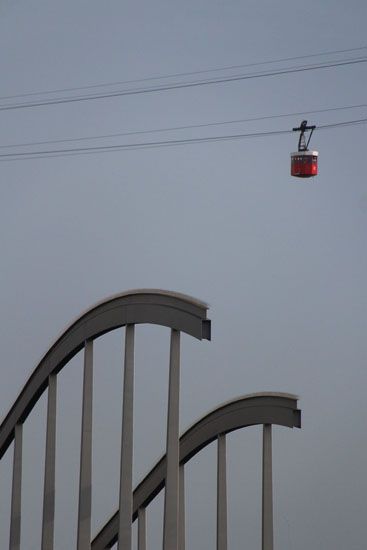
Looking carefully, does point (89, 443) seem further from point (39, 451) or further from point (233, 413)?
point (39, 451)

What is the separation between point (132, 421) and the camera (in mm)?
13047

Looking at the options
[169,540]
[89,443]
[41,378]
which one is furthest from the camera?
[41,378]

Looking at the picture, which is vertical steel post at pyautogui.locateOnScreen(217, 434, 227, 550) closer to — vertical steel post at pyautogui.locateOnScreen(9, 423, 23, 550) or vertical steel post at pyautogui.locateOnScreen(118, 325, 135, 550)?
vertical steel post at pyautogui.locateOnScreen(118, 325, 135, 550)

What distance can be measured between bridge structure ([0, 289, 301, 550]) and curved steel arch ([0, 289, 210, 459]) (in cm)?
1

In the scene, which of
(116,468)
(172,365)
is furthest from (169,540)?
(116,468)

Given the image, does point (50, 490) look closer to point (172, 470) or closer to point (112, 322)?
point (112, 322)

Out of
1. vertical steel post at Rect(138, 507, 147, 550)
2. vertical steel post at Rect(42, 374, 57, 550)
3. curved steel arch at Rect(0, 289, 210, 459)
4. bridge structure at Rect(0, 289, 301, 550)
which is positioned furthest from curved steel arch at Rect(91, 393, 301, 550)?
curved steel arch at Rect(0, 289, 210, 459)

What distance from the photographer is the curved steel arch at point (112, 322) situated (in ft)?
39.8

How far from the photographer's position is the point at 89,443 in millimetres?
14289

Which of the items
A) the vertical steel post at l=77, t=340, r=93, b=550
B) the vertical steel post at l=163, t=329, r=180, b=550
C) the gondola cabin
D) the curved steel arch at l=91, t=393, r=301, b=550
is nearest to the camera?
the vertical steel post at l=163, t=329, r=180, b=550

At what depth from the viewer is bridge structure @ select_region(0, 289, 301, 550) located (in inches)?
477

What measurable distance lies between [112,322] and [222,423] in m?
2.17

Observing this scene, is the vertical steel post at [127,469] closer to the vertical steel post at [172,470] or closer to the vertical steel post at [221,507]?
the vertical steel post at [172,470]

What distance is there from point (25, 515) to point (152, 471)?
9.95m
